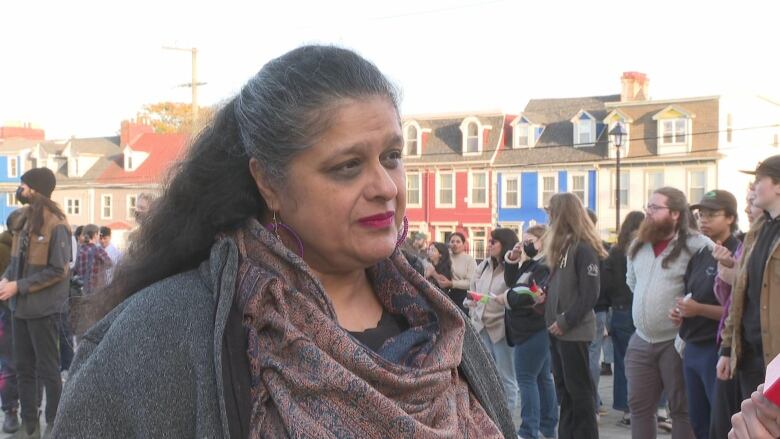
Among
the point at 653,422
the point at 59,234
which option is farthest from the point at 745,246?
the point at 59,234

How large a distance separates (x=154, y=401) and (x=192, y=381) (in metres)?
0.08

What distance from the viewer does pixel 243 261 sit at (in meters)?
1.74

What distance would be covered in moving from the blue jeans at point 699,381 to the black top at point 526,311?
5.07ft

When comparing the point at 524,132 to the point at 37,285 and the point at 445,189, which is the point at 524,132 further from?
the point at 37,285

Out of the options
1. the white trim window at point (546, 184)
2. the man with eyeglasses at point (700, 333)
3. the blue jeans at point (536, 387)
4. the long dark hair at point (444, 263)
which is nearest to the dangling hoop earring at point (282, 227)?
the man with eyeglasses at point (700, 333)

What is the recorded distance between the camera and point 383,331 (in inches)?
76.7

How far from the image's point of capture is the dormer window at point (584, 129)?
35.8 metres

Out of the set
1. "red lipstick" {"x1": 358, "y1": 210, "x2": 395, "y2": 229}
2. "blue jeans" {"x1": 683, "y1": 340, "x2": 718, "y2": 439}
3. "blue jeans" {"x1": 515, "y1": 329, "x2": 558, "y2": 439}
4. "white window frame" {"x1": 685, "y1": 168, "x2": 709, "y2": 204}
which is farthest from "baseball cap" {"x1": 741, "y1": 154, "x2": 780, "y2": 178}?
"white window frame" {"x1": 685, "y1": 168, "x2": 709, "y2": 204}

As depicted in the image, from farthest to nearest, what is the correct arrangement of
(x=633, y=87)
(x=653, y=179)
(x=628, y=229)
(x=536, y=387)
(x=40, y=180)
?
(x=633, y=87) < (x=653, y=179) < (x=628, y=229) < (x=536, y=387) < (x=40, y=180)

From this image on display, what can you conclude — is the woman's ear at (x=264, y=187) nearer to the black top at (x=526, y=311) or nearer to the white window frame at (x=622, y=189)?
the black top at (x=526, y=311)

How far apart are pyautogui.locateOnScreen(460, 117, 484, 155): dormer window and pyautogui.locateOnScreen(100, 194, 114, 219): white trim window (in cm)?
2027

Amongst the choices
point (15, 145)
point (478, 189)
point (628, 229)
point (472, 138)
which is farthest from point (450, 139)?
point (628, 229)

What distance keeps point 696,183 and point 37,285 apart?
3056cm

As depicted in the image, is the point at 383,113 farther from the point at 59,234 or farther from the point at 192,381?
the point at 59,234
